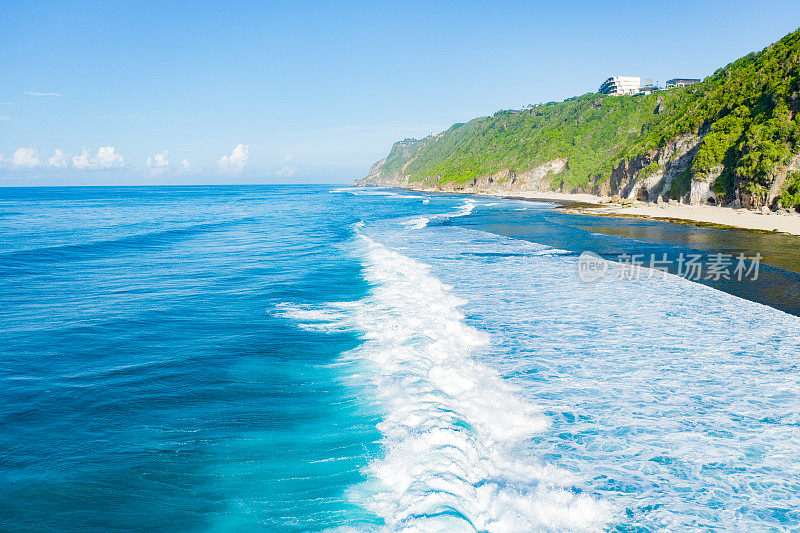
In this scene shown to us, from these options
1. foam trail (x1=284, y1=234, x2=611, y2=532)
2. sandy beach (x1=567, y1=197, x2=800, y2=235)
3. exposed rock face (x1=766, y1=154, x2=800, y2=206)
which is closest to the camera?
foam trail (x1=284, y1=234, x2=611, y2=532)

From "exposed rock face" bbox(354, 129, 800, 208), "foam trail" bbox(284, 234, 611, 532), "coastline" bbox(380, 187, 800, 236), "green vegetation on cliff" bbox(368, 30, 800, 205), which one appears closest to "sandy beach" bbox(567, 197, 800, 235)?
"coastline" bbox(380, 187, 800, 236)

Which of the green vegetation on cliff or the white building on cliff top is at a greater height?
the white building on cliff top

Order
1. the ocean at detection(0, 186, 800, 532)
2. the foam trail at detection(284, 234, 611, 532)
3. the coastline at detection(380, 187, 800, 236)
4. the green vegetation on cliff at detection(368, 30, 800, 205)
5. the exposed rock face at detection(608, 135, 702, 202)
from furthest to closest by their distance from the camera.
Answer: the exposed rock face at detection(608, 135, 702, 202)
the green vegetation on cliff at detection(368, 30, 800, 205)
the coastline at detection(380, 187, 800, 236)
the ocean at detection(0, 186, 800, 532)
the foam trail at detection(284, 234, 611, 532)

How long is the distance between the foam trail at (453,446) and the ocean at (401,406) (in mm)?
41

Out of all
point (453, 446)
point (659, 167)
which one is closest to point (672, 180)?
point (659, 167)

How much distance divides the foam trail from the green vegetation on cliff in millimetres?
42665

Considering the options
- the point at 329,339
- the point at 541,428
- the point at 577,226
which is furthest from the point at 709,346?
the point at 577,226

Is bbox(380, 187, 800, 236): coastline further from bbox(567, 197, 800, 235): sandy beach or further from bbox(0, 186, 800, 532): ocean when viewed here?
bbox(0, 186, 800, 532): ocean

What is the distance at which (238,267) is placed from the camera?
929 inches

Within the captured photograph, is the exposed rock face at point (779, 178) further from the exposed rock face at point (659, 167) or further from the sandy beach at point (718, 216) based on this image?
the exposed rock face at point (659, 167)

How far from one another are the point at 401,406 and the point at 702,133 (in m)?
68.4

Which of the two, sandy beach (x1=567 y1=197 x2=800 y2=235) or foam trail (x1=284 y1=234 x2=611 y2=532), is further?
sandy beach (x1=567 y1=197 x2=800 y2=235)

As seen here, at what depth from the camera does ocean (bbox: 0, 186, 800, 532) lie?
19.8 ft

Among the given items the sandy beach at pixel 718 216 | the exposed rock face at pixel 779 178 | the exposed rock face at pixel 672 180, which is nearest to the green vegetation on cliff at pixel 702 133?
the exposed rock face at pixel 779 178
